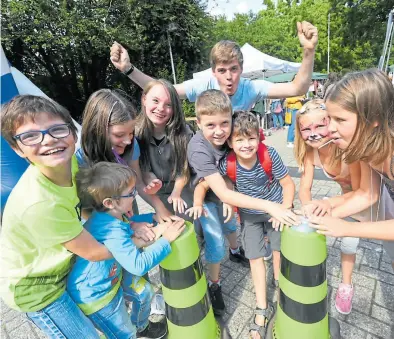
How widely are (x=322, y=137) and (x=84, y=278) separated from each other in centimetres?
199

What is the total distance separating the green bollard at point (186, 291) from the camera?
5.59ft

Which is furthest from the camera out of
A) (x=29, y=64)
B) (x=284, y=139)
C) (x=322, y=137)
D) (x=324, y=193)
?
(x=29, y=64)

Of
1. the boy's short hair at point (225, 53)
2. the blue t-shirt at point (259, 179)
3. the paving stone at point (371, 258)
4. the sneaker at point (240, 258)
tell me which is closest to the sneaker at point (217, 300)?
the sneaker at point (240, 258)

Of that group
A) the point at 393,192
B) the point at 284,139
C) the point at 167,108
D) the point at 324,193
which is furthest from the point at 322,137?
the point at 284,139

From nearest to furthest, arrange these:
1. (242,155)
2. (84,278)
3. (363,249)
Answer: (84,278)
(242,155)
(363,249)

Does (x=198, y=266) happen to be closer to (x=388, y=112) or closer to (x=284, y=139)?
(x=388, y=112)

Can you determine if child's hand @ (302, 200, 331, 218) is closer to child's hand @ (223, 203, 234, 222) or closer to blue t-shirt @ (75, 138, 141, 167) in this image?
child's hand @ (223, 203, 234, 222)

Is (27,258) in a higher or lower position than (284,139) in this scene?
higher

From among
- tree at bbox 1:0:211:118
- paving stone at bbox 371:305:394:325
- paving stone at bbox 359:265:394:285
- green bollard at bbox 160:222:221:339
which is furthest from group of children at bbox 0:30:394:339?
tree at bbox 1:0:211:118

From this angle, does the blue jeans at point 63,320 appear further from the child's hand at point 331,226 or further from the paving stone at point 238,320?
the child's hand at point 331,226

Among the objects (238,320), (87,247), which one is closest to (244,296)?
(238,320)

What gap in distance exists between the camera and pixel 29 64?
52.2ft

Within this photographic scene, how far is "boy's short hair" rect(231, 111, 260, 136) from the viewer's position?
2031 millimetres

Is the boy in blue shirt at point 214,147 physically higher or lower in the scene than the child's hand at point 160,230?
higher
